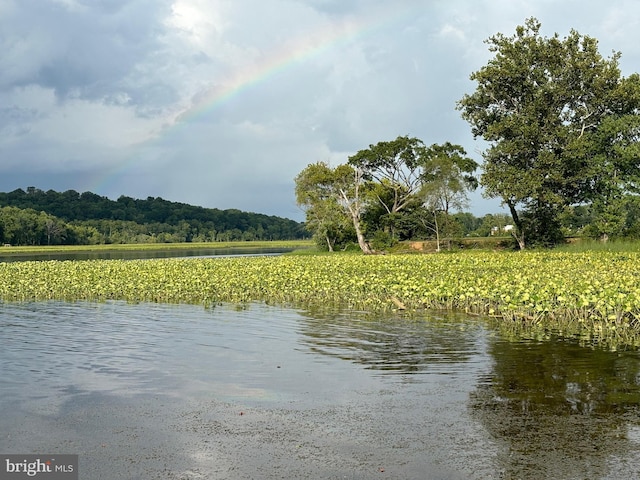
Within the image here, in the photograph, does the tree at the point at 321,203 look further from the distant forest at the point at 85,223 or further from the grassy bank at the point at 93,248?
the distant forest at the point at 85,223

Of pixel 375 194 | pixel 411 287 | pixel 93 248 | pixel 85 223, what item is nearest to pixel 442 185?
pixel 375 194

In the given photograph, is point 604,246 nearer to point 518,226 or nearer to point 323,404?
point 518,226

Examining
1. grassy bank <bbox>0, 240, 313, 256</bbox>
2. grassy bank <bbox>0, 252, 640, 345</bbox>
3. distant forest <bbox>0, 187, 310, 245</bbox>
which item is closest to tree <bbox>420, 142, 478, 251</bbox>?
grassy bank <bbox>0, 252, 640, 345</bbox>

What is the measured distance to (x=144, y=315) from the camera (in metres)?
20.7

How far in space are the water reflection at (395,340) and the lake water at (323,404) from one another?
0.08m

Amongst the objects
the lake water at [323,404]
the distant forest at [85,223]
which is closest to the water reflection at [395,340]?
the lake water at [323,404]

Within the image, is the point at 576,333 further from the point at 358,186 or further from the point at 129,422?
the point at 358,186

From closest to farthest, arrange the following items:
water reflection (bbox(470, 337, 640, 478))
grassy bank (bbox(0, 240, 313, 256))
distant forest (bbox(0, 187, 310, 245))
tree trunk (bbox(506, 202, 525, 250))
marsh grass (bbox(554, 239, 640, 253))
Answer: water reflection (bbox(470, 337, 640, 478)), marsh grass (bbox(554, 239, 640, 253)), tree trunk (bbox(506, 202, 525, 250)), grassy bank (bbox(0, 240, 313, 256)), distant forest (bbox(0, 187, 310, 245))

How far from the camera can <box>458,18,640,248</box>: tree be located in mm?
46562

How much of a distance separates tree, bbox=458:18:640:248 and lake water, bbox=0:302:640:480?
32.9m

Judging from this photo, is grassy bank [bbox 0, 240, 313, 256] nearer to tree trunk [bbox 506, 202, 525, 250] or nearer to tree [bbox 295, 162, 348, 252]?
tree [bbox 295, 162, 348, 252]

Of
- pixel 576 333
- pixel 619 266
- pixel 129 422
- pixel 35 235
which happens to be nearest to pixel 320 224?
pixel 619 266

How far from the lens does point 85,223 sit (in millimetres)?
165875

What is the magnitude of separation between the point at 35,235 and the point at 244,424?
139m
